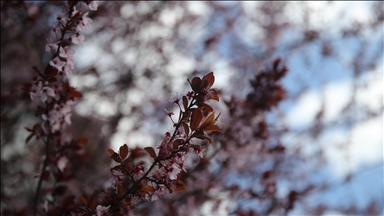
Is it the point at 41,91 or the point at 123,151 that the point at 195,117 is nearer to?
the point at 123,151

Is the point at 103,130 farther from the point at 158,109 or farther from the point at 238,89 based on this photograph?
the point at 238,89

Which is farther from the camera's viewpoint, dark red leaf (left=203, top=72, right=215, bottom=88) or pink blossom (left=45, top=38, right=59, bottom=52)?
pink blossom (left=45, top=38, right=59, bottom=52)

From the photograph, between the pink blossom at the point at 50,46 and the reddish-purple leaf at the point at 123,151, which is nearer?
the reddish-purple leaf at the point at 123,151

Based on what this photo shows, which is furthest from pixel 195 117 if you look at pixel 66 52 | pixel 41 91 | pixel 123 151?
pixel 41 91

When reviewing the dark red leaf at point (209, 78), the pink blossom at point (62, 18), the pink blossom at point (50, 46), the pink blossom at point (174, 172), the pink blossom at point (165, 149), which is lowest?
the pink blossom at point (174, 172)

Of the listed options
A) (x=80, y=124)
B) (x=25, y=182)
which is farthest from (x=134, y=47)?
(x=25, y=182)

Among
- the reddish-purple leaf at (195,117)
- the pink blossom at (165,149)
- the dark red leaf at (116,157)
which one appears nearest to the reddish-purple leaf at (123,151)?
the dark red leaf at (116,157)

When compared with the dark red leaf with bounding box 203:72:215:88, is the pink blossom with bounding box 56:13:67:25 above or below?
above

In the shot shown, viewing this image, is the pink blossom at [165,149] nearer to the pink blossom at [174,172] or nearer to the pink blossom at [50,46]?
the pink blossom at [174,172]

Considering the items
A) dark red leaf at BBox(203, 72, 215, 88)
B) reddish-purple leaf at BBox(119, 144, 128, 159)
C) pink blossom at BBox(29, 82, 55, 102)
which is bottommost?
reddish-purple leaf at BBox(119, 144, 128, 159)

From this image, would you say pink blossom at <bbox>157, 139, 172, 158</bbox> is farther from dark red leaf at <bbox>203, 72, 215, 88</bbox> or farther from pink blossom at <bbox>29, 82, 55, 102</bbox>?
pink blossom at <bbox>29, 82, 55, 102</bbox>

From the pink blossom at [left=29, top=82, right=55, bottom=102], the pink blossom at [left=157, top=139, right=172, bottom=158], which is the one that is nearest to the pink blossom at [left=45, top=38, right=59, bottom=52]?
the pink blossom at [left=29, top=82, right=55, bottom=102]

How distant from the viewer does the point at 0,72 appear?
614 cm

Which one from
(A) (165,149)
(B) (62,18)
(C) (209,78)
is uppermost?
(B) (62,18)
